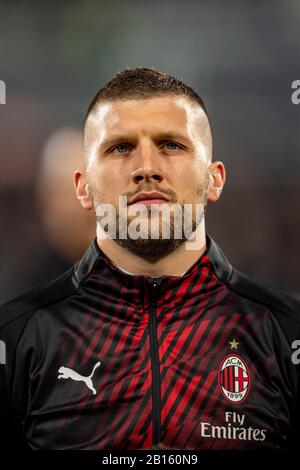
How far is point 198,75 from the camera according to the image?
6.07ft

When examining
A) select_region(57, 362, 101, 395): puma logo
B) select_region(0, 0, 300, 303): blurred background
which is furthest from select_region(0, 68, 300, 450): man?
select_region(0, 0, 300, 303): blurred background

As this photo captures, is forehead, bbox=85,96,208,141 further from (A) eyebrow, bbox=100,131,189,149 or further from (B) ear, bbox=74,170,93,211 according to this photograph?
(B) ear, bbox=74,170,93,211

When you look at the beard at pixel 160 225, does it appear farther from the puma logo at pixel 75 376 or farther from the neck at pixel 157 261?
the puma logo at pixel 75 376

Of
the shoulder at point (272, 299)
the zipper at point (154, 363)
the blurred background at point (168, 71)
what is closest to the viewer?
the zipper at point (154, 363)

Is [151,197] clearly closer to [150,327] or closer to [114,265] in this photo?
[114,265]

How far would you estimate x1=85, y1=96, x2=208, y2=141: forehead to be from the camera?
146 centimetres

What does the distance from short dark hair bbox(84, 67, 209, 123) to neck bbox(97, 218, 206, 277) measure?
0.37m

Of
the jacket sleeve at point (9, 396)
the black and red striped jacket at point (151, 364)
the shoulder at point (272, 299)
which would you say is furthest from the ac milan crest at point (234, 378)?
the jacket sleeve at point (9, 396)

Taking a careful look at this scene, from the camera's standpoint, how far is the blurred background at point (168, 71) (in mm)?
1818

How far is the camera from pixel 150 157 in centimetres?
143

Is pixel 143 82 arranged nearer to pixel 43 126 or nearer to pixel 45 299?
pixel 43 126

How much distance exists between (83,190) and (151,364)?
0.52 metres

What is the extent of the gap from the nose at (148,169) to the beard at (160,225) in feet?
0.07
